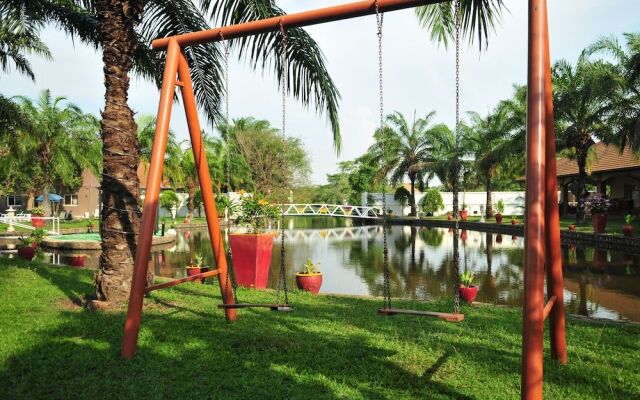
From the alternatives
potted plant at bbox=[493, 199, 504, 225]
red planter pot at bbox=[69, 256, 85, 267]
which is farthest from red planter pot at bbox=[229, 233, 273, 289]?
potted plant at bbox=[493, 199, 504, 225]

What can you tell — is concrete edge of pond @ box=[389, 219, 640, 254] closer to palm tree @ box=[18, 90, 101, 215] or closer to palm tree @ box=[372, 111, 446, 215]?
palm tree @ box=[372, 111, 446, 215]

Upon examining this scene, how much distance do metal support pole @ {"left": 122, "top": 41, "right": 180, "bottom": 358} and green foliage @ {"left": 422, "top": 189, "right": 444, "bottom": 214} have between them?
3716cm

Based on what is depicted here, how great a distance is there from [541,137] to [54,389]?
12.4 ft

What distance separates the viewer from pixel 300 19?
486 centimetres

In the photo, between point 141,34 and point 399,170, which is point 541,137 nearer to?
point 141,34

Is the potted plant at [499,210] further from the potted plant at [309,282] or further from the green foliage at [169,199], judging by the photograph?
the green foliage at [169,199]

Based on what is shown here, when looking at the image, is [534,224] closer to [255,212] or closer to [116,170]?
[116,170]

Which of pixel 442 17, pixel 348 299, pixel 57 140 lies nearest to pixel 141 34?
pixel 442 17

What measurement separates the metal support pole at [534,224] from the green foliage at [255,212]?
6308 mm

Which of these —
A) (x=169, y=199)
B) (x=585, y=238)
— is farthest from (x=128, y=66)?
(x=169, y=199)

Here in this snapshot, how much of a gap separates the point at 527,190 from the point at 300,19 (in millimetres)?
2896

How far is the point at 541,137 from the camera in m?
3.14

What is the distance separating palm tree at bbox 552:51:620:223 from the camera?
71.9 feet

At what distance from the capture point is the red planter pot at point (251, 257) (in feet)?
27.7
